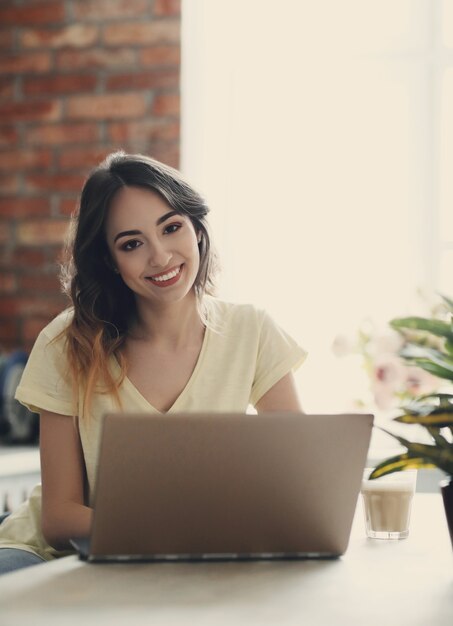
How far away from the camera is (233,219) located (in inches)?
120

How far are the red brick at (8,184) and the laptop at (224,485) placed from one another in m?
2.26

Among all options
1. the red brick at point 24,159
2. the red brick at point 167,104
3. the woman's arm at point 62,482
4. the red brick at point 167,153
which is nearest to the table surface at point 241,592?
the woman's arm at point 62,482

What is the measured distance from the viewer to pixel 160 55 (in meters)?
→ 3.03

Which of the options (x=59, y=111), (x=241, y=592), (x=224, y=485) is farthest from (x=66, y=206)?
(x=241, y=592)

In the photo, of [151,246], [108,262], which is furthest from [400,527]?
[108,262]

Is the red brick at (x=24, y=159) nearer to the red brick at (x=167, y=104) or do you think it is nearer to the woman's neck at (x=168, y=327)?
the red brick at (x=167, y=104)

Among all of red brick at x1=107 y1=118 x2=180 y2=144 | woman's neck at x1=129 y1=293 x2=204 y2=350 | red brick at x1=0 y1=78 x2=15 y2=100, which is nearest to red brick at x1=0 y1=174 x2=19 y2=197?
red brick at x1=0 y1=78 x2=15 y2=100

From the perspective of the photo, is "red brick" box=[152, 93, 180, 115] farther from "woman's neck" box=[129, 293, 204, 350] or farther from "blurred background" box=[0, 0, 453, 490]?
"woman's neck" box=[129, 293, 204, 350]

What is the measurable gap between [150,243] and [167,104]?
1.34 meters

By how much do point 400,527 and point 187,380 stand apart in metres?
0.64

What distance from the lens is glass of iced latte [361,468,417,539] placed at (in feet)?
4.27

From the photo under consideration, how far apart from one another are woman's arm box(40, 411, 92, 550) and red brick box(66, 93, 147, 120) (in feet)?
5.18

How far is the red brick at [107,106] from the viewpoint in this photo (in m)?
3.06

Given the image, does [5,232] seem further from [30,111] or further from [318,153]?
[318,153]
